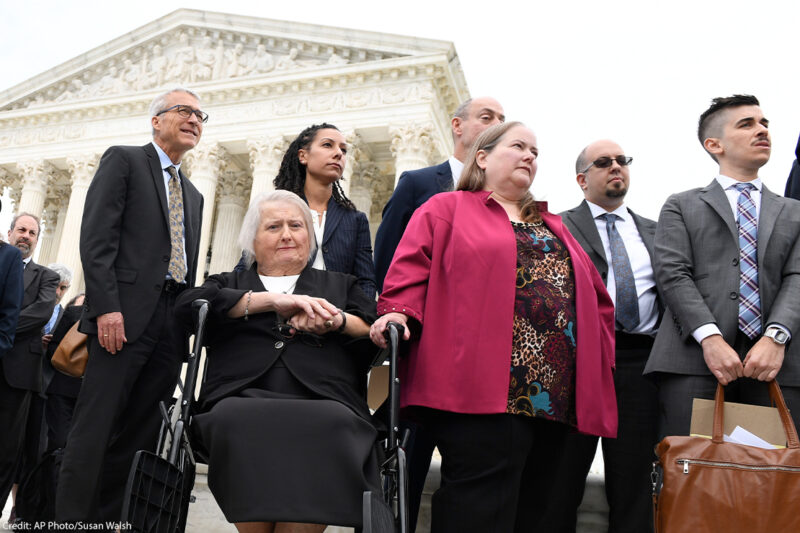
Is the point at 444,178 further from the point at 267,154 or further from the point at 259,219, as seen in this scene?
the point at 267,154

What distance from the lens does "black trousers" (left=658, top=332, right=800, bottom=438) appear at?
123 inches

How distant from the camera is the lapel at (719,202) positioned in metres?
3.48

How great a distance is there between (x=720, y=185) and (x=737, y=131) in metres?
0.33

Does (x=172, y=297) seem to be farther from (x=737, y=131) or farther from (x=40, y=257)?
(x=40, y=257)

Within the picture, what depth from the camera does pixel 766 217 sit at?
3490 mm

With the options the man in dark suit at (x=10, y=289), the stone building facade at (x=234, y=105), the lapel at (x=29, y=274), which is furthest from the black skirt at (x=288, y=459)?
the stone building facade at (x=234, y=105)

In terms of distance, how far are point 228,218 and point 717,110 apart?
79.5 feet

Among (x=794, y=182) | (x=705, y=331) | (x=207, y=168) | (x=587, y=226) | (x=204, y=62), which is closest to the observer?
(x=705, y=331)

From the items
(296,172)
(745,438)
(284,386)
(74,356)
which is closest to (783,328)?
(745,438)

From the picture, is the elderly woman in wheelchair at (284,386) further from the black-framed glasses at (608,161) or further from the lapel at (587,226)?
the black-framed glasses at (608,161)

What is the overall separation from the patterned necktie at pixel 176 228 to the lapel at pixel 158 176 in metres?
0.08

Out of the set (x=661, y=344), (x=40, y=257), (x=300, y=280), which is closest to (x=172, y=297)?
(x=300, y=280)

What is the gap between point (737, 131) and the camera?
12.3 feet

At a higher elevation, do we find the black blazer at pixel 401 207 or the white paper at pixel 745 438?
the black blazer at pixel 401 207
